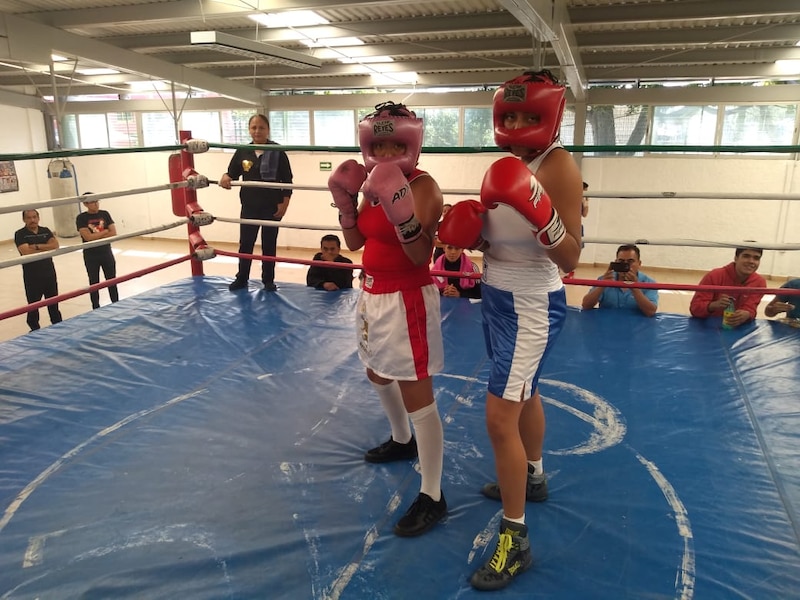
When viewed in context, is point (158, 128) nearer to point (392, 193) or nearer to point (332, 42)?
point (332, 42)

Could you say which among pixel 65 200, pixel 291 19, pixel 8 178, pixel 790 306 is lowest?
pixel 790 306

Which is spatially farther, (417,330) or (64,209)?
(64,209)

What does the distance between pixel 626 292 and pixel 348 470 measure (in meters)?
2.40

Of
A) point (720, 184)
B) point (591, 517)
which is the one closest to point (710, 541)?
point (591, 517)

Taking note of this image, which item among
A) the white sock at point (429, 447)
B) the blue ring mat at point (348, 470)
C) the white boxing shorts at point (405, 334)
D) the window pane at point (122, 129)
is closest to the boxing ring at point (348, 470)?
the blue ring mat at point (348, 470)

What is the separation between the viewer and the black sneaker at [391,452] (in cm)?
201

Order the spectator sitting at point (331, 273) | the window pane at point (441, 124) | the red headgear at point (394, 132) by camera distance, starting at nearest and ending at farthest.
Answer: the red headgear at point (394, 132) → the spectator sitting at point (331, 273) → the window pane at point (441, 124)

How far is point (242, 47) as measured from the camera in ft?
16.9

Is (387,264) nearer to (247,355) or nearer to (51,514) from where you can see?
(51,514)

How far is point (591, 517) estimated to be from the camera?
5.61ft

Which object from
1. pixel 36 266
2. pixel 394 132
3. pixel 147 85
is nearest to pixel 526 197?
pixel 394 132

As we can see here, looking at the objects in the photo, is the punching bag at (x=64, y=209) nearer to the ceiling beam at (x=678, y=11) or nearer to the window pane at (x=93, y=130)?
the window pane at (x=93, y=130)

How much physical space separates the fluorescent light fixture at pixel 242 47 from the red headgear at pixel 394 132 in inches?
148

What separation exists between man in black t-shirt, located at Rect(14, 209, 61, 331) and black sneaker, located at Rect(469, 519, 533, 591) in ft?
14.6
